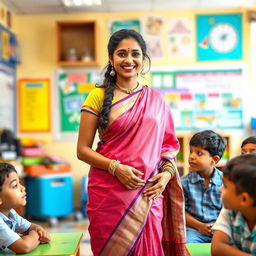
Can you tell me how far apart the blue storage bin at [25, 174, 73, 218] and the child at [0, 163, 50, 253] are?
9.11 feet

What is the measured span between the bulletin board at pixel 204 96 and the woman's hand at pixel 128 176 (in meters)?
3.27

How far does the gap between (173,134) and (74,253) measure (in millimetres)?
651

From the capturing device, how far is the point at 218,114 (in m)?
4.81

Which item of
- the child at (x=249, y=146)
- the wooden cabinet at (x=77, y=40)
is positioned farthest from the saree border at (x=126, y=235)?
the wooden cabinet at (x=77, y=40)

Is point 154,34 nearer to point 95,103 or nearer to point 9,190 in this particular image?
point 95,103

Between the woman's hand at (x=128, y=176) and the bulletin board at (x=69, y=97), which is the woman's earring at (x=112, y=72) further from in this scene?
the bulletin board at (x=69, y=97)

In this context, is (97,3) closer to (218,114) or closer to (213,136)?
(218,114)

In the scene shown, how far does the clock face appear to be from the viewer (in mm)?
4789

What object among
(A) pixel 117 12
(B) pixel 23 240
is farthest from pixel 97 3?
(B) pixel 23 240

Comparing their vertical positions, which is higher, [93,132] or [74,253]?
[93,132]

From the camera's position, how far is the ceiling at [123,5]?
4531 millimetres

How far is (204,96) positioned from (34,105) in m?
2.05

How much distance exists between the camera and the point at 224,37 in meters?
4.79

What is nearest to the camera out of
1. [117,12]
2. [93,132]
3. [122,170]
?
[122,170]
